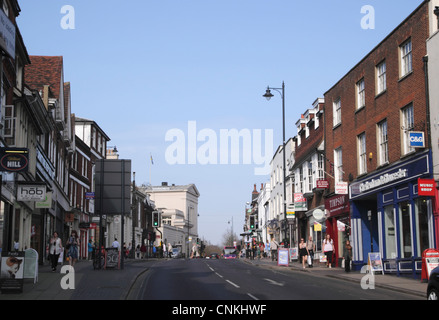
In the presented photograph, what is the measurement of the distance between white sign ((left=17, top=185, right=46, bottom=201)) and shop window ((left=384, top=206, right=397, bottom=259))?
15569 millimetres

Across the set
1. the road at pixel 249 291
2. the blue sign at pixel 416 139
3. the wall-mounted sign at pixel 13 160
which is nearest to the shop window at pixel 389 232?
the blue sign at pixel 416 139

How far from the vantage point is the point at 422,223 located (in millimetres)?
23797

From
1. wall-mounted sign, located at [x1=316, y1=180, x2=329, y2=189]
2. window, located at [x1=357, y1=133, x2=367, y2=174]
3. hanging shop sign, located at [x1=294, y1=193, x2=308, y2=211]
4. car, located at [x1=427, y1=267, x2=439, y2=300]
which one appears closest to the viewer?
car, located at [x1=427, y1=267, x2=439, y2=300]

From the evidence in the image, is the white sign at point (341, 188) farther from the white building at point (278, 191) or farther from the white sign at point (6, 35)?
the white sign at point (6, 35)

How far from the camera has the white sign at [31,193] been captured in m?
25.4

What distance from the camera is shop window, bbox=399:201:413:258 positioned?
2517cm

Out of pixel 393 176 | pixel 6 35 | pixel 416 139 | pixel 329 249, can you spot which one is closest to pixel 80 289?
pixel 6 35

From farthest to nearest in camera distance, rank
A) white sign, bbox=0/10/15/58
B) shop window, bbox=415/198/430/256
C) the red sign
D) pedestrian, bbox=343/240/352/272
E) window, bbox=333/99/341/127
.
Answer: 1. window, bbox=333/99/341/127
2. pedestrian, bbox=343/240/352/272
3. shop window, bbox=415/198/430/256
4. the red sign
5. white sign, bbox=0/10/15/58

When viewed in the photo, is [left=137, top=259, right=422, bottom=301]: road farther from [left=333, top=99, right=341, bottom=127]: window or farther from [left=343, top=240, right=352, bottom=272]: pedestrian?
[left=333, top=99, right=341, bottom=127]: window

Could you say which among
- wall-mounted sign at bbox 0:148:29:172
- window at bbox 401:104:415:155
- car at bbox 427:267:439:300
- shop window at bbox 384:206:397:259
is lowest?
car at bbox 427:267:439:300

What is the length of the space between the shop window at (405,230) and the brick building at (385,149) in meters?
0.04

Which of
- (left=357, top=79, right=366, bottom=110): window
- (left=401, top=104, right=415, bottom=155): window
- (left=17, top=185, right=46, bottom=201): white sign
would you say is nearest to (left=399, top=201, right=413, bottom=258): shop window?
(left=401, top=104, right=415, bottom=155): window

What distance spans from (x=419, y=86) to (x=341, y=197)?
435 inches
